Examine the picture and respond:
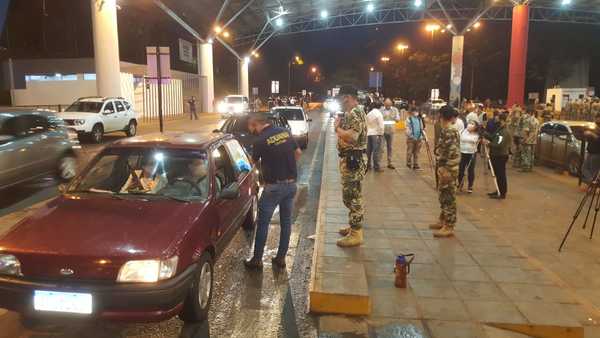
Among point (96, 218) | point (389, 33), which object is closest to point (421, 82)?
point (389, 33)

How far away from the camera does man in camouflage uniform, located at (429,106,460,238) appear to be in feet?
22.8

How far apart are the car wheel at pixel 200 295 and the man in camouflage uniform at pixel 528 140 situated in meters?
12.1

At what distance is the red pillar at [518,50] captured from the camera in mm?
27703

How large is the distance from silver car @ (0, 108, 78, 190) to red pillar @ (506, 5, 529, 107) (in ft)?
80.0

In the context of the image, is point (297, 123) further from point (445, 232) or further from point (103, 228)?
point (103, 228)

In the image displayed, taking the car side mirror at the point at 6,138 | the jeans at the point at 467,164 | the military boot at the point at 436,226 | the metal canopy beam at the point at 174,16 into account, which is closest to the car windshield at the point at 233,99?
the metal canopy beam at the point at 174,16

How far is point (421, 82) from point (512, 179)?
49.7 meters

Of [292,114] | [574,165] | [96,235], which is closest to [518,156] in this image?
[574,165]

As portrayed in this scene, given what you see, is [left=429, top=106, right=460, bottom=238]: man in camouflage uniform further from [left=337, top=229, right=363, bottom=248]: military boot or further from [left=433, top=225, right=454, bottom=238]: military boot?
[left=337, top=229, right=363, bottom=248]: military boot

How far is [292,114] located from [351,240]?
44.7 ft

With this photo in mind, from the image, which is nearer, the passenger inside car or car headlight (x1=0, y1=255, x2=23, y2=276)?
car headlight (x1=0, y1=255, x2=23, y2=276)

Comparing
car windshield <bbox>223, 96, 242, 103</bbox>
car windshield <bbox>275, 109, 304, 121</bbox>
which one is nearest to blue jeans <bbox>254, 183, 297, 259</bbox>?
car windshield <bbox>275, 109, 304, 121</bbox>

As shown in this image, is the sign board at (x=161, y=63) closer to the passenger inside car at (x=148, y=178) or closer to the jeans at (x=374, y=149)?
the jeans at (x=374, y=149)

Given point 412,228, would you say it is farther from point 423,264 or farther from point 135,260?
point 135,260
